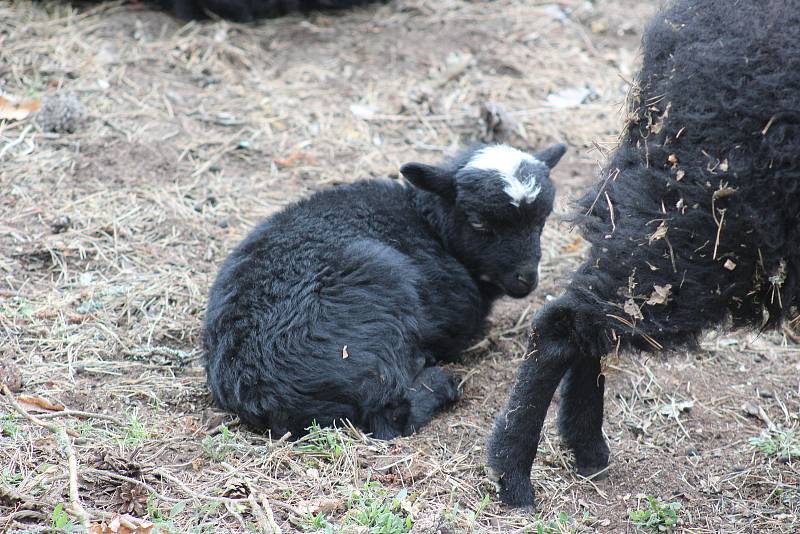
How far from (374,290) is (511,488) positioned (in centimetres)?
146

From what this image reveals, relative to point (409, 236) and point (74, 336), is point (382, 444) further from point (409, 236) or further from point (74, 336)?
point (74, 336)

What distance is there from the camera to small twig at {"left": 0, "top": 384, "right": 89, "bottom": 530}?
11.4ft

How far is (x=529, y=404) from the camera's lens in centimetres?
415

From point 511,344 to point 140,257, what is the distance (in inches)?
104

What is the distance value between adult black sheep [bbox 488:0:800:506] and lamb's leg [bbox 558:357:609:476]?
442 mm

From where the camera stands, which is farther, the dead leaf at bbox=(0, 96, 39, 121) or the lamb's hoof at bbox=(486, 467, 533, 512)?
the dead leaf at bbox=(0, 96, 39, 121)

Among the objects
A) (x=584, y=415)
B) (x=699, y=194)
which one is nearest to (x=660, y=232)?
(x=699, y=194)

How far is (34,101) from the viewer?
7.34m

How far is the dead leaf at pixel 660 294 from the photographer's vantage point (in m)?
3.50

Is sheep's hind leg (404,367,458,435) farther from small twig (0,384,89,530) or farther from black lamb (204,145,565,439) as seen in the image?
small twig (0,384,89,530)

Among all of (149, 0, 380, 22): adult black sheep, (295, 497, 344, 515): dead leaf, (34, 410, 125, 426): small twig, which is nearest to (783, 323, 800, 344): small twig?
(295, 497, 344, 515): dead leaf

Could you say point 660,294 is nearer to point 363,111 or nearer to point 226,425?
point 226,425

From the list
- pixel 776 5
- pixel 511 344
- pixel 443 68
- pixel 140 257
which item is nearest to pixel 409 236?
pixel 511 344

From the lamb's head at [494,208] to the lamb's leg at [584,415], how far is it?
133cm
